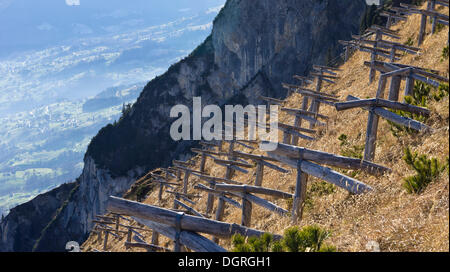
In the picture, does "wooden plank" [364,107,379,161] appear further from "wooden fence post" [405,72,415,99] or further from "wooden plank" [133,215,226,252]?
"wooden plank" [133,215,226,252]

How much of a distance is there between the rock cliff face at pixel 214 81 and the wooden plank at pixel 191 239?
82711 mm

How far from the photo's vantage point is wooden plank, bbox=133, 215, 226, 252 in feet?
23.9

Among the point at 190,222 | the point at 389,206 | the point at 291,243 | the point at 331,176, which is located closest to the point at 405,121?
the point at 331,176

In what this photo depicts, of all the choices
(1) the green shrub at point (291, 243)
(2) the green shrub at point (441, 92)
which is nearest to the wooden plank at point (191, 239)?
(1) the green shrub at point (291, 243)

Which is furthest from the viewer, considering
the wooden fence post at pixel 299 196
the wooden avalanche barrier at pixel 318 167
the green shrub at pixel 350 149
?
the green shrub at pixel 350 149

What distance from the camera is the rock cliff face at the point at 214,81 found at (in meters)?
96.1

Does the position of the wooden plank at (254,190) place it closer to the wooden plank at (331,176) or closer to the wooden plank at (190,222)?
the wooden plank at (331,176)

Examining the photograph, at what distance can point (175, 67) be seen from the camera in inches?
5246

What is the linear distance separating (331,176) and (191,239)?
314 centimetres

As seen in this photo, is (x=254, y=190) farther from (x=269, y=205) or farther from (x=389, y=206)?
(x=389, y=206)

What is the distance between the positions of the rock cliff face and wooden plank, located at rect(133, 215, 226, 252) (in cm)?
8271

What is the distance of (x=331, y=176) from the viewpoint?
29.0 ft

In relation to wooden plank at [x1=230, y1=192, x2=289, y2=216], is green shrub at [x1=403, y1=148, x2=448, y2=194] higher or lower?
higher

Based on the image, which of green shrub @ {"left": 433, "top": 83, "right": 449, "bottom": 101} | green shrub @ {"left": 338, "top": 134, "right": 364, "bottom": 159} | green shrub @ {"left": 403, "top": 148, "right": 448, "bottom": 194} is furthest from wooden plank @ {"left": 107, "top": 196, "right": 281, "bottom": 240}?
green shrub @ {"left": 433, "top": 83, "right": 449, "bottom": 101}
